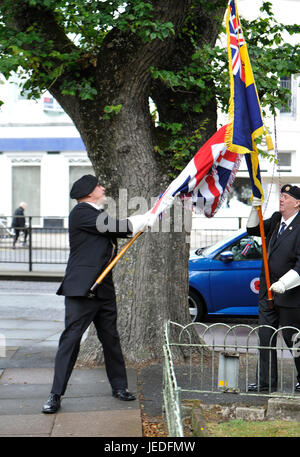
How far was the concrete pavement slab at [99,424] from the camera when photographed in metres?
5.12

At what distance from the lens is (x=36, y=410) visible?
5.81 metres

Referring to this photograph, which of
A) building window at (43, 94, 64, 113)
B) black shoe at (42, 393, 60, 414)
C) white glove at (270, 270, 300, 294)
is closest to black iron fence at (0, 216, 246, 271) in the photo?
white glove at (270, 270, 300, 294)

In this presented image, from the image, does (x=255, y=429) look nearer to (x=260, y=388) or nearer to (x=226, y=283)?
(x=260, y=388)

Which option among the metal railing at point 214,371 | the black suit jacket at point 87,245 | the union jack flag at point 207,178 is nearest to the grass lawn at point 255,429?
the metal railing at point 214,371

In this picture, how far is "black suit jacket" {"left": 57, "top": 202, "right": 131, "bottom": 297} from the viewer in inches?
230

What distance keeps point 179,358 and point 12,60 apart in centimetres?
359

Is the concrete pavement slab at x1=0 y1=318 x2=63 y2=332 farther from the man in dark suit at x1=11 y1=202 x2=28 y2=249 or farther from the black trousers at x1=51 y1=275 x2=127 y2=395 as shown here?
the man in dark suit at x1=11 y1=202 x2=28 y2=249

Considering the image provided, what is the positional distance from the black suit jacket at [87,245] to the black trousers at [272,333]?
1634 millimetres

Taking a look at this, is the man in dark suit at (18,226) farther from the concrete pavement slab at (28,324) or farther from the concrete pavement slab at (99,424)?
the concrete pavement slab at (99,424)

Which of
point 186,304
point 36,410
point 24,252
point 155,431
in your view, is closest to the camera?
point 155,431

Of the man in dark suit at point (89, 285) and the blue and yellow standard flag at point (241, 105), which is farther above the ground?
the blue and yellow standard flag at point (241, 105)

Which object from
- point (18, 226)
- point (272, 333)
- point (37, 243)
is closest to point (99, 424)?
point (272, 333)

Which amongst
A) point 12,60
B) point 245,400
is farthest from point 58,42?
point 245,400

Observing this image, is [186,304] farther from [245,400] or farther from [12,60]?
[12,60]
